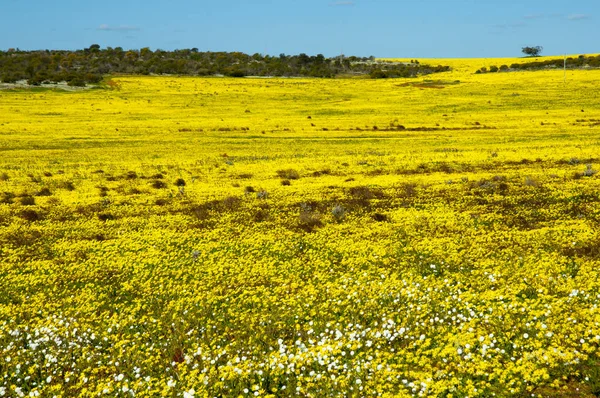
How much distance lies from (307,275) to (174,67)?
417ft

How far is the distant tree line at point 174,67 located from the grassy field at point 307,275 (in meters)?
83.9

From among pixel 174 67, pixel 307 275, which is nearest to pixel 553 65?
pixel 174 67

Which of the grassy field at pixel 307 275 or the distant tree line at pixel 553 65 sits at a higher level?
the distant tree line at pixel 553 65

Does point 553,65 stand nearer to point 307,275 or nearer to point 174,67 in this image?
point 174,67

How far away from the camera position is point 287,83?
349 feet

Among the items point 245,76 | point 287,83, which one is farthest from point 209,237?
point 245,76

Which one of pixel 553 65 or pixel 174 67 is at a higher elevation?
pixel 174 67

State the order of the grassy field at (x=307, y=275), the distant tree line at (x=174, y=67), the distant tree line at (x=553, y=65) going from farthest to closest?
1. the distant tree line at (x=174, y=67)
2. the distant tree line at (x=553, y=65)
3. the grassy field at (x=307, y=275)

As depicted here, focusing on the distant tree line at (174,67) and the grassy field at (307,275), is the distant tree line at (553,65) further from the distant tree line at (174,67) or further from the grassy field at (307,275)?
the grassy field at (307,275)

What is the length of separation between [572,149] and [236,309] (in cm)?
2915

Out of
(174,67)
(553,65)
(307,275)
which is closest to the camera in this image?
(307,275)

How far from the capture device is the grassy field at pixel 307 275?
937cm

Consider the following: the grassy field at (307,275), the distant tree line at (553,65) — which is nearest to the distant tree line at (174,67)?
the distant tree line at (553,65)

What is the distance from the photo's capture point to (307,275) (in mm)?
13844
